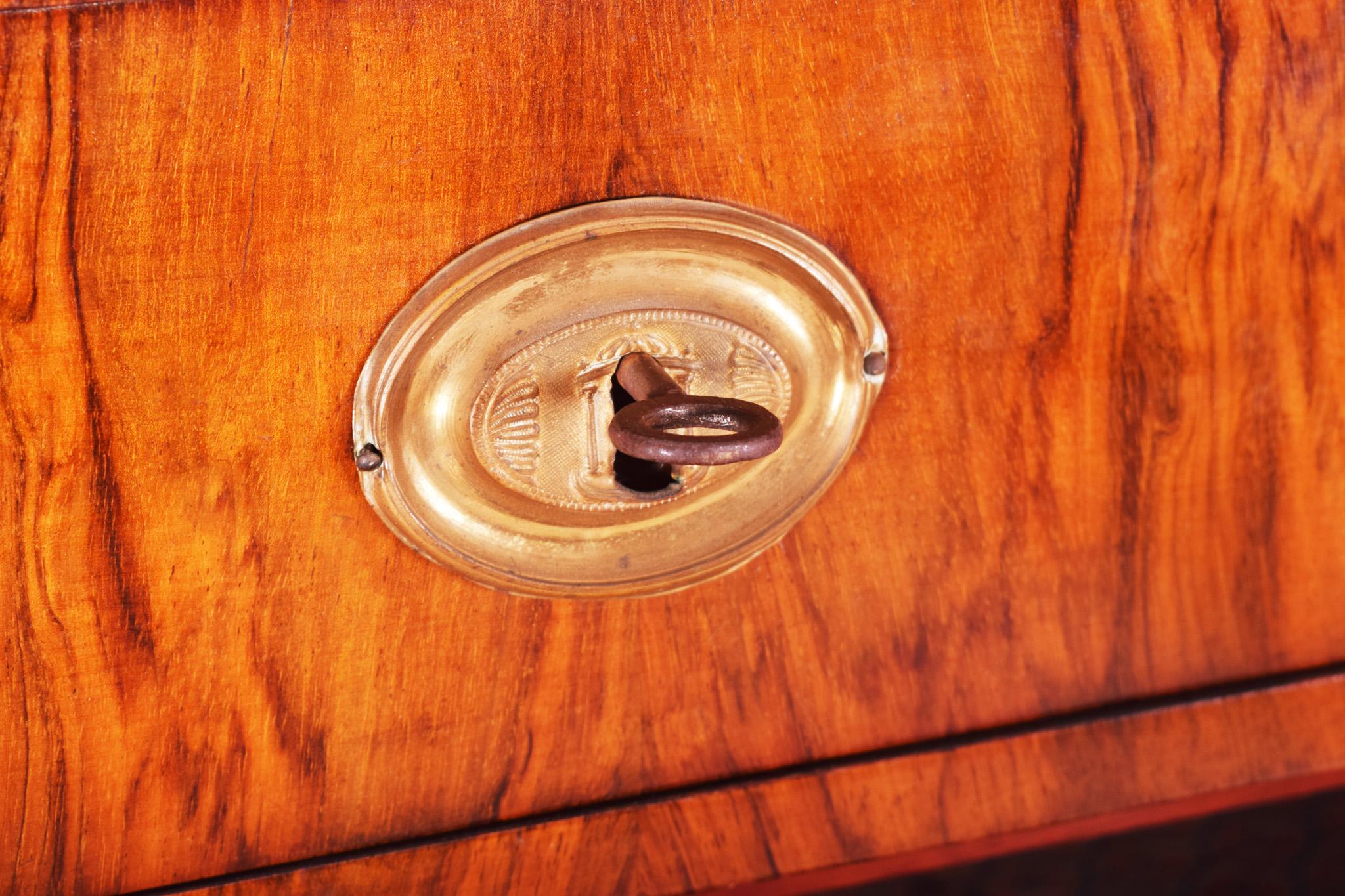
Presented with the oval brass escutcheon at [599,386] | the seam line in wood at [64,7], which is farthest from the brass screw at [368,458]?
the seam line in wood at [64,7]

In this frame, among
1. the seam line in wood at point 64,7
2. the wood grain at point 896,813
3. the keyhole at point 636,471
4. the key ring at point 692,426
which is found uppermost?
the seam line in wood at point 64,7

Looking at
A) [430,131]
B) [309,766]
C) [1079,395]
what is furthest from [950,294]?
[309,766]

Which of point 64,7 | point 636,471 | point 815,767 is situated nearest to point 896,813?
point 815,767

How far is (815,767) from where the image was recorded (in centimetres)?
46

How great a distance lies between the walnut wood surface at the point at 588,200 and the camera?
320 millimetres

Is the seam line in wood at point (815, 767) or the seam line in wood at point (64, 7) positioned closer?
the seam line in wood at point (64, 7)

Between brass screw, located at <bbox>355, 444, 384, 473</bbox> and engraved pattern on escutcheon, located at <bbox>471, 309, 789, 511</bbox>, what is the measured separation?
0.10ft

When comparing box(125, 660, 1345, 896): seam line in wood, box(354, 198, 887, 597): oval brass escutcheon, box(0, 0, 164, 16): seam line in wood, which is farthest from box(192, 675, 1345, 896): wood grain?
box(0, 0, 164, 16): seam line in wood

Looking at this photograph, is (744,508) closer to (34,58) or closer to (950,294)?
(950,294)

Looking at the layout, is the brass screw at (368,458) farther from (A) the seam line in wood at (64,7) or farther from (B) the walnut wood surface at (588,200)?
(A) the seam line in wood at (64,7)

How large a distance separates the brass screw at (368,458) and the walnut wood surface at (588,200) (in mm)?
13

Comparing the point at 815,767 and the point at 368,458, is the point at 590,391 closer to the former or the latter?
the point at 368,458

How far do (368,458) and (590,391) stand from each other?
76mm

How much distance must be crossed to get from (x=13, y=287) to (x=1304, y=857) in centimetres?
69
